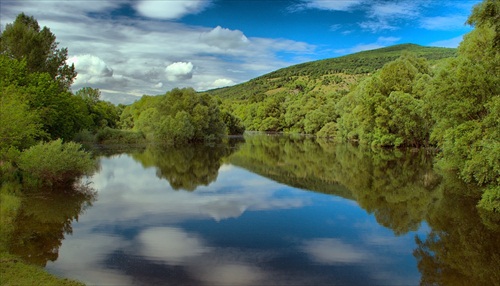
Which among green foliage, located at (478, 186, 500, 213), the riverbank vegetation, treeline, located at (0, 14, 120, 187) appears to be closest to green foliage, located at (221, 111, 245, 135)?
the riverbank vegetation

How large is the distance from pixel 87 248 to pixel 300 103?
400 ft

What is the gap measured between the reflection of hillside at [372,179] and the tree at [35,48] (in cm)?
2288

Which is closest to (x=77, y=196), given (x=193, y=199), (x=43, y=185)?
(x=43, y=185)

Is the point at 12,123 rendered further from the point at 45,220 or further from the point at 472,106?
the point at 472,106

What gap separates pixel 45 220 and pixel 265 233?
10.4m

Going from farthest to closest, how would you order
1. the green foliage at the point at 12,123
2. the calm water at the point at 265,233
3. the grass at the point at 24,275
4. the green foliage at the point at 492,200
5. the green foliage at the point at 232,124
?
the green foliage at the point at 232,124 < the green foliage at the point at 12,123 < the green foliage at the point at 492,200 < the calm water at the point at 265,233 < the grass at the point at 24,275

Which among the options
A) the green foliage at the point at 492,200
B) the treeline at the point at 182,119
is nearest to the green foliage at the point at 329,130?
the treeline at the point at 182,119

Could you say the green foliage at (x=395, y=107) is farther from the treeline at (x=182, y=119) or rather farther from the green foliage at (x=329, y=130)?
the green foliage at (x=329, y=130)

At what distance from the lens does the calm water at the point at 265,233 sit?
13469mm

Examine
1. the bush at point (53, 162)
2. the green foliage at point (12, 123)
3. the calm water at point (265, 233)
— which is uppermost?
the green foliage at point (12, 123)

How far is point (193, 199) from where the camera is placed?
2672cm

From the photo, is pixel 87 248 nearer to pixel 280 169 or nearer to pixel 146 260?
pixel 146 260

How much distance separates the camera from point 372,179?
3481 cm

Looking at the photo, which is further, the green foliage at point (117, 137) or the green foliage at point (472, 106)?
the green foliage at point (117, 137)
